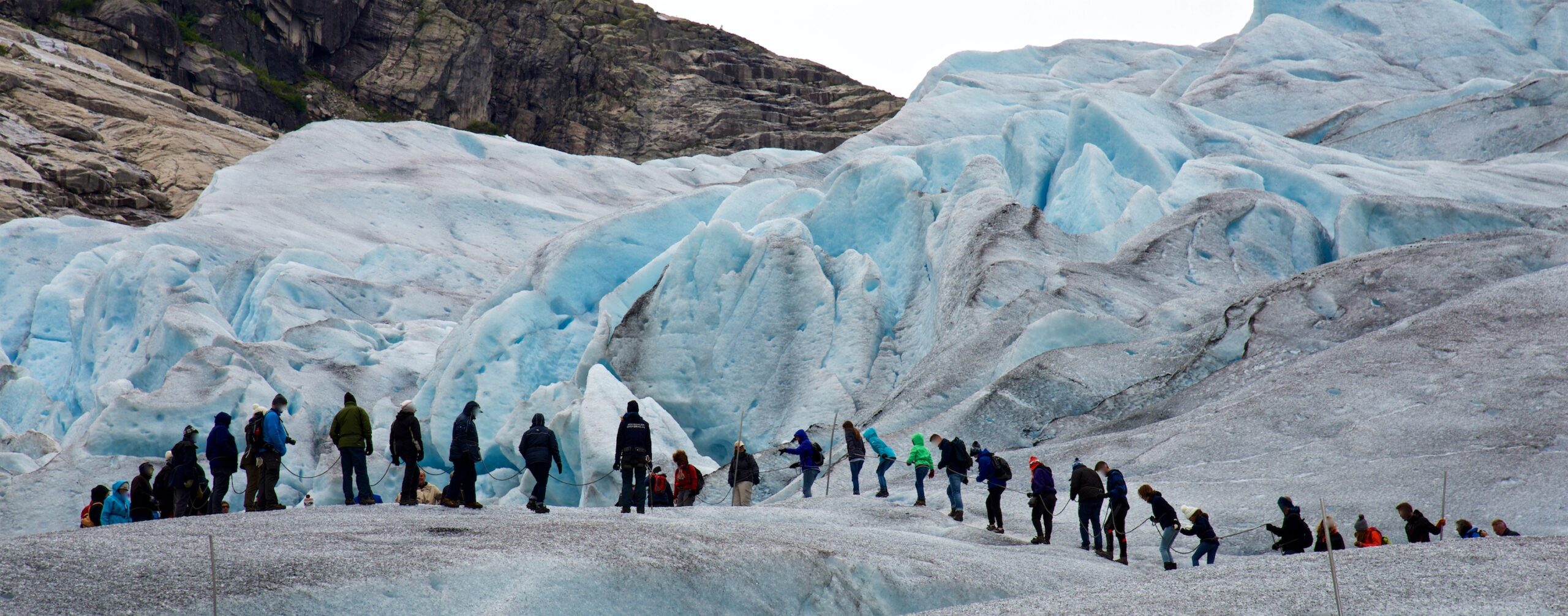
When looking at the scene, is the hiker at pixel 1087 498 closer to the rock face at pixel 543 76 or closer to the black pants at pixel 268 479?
the black pants at pixel 268 479

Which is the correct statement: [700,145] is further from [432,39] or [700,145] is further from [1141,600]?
[1141,600]

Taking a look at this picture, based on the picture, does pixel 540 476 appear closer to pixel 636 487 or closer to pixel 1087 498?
pixel 636 487

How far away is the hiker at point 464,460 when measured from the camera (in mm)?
11273

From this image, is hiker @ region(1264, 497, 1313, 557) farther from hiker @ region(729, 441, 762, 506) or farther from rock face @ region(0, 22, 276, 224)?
rock face @ region(0, 22, 276, 224)

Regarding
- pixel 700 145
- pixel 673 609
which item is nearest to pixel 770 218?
pixel 673 609

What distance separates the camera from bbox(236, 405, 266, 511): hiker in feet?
38.2

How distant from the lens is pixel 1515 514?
39.0 ft

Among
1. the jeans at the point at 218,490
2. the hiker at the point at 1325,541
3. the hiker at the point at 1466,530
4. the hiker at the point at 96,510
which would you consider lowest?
the hiker at the point at 96,510

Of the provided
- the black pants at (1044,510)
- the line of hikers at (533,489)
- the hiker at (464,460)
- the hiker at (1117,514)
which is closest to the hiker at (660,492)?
the line of hikers at (533,489)

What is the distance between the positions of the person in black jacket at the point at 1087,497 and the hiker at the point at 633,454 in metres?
4.53

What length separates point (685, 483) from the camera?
49.2ft

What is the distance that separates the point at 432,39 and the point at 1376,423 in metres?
75.8

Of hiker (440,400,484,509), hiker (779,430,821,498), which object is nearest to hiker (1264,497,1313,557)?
hiker (779,430,821,498)

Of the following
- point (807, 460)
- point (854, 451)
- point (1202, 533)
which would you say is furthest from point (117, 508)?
point (1202, 533)
